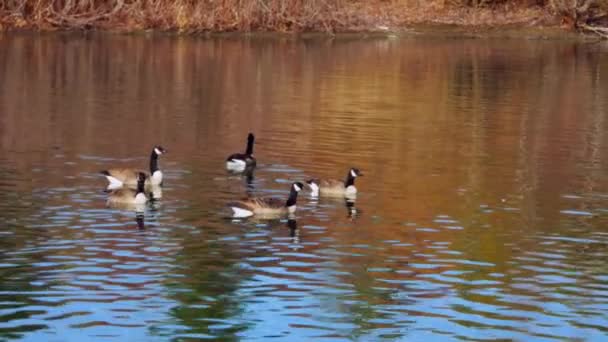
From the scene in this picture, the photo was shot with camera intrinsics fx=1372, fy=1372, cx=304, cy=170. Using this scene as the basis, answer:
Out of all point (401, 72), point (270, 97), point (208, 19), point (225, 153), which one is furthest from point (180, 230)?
point (208, 19)

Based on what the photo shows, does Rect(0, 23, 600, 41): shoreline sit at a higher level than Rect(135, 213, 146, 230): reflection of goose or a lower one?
higher

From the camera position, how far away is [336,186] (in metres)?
21.0

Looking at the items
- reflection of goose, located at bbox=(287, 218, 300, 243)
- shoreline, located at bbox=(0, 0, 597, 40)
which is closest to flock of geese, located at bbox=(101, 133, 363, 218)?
reflection of goose, located at bbox=(287, 218, 300, 243)

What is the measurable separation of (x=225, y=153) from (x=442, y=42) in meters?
29.2

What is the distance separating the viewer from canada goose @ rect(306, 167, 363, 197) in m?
21.0

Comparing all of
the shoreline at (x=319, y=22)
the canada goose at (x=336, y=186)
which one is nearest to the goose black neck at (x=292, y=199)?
the canada goose at (x=336, y=186)

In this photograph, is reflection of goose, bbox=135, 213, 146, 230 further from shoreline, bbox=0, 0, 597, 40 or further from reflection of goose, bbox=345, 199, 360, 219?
shoreline, bbox=0, 0, 597, 40

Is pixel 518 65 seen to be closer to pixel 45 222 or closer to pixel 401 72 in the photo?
pixel 401 72

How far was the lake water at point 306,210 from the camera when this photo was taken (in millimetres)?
13961

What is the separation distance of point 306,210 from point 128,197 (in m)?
2.62

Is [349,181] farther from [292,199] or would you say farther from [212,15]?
[212,15]

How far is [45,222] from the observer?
60.1 feet

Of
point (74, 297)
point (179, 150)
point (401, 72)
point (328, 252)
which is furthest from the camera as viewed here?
point (401, 72)

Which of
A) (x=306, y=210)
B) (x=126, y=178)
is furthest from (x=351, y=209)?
(x=126, y=178)
